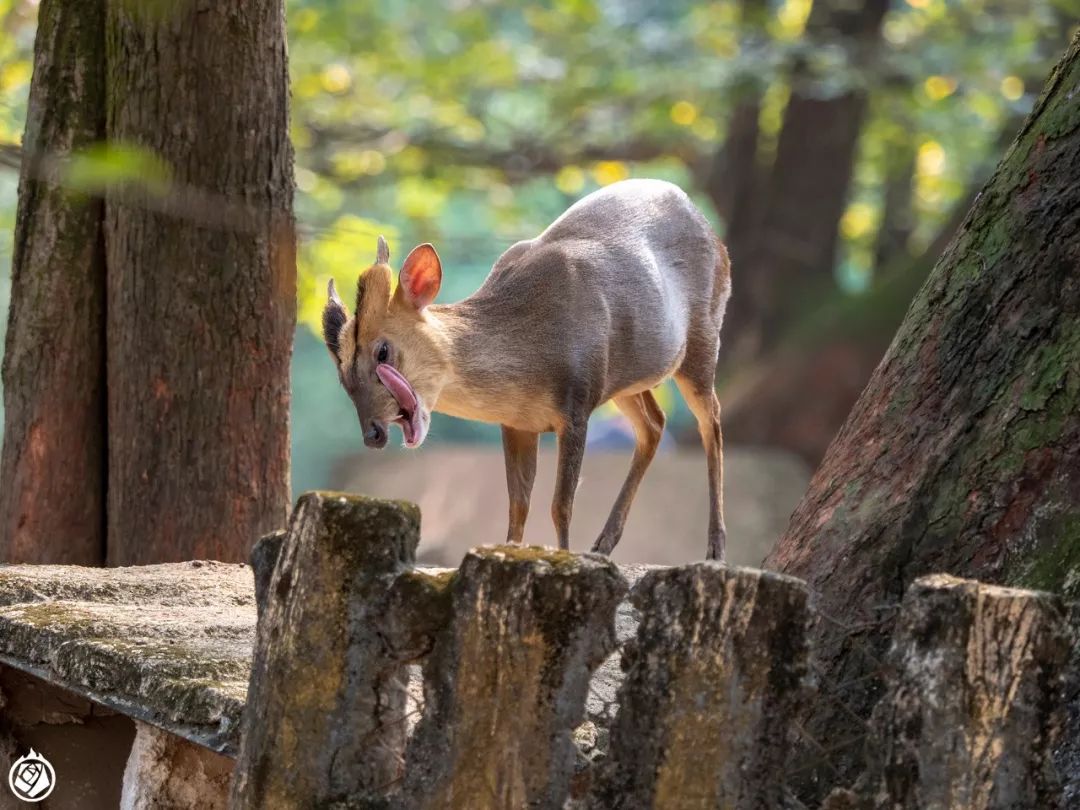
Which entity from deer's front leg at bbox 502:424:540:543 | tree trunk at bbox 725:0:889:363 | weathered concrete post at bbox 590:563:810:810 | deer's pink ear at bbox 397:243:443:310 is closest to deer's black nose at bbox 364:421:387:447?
deer's pink ear at bbox 397:243:443:310

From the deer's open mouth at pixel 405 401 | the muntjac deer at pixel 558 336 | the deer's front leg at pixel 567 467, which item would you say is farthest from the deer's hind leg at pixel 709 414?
the deer's open mouth at pixel 405 401

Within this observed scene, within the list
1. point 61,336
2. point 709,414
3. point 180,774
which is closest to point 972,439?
point 180,774

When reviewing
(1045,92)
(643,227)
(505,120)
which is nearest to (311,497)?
(1045,92)

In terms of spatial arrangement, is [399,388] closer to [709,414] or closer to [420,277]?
[420,277]

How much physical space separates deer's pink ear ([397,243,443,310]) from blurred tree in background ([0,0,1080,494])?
6.55 m

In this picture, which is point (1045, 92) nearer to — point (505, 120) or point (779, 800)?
point (779, 800)

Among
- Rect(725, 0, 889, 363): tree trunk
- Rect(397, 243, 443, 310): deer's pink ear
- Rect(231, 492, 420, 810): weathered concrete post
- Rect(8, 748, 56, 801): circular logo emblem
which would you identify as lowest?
Rect(8, 748, 56, 801): circular logo emblem

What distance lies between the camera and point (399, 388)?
17.4ft

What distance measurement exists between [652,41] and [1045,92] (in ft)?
37.2

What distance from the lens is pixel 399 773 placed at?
10.2 feet

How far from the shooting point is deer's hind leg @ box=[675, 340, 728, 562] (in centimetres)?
650

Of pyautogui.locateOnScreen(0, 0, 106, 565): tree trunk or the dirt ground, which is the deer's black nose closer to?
pyautogui.locateOnScreen(0, 0, 106, 565): tree trunk

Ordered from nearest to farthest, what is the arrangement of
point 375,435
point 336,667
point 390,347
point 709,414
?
point 336,667 → point 375,435 → point 390,347 → point 709,414

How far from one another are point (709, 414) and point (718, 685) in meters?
3.94
